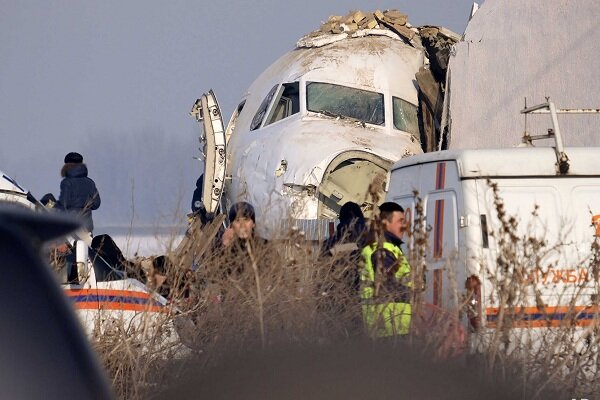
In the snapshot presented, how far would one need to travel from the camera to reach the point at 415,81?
693 inches

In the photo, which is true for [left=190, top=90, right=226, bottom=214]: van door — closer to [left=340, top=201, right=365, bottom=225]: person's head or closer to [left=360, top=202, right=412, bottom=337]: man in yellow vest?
[left=340, top=201, right=365, bottom=225]: person's head

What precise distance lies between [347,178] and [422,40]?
3551 millimetres

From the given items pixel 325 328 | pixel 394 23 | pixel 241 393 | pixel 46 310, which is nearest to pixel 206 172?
pixel 394 23

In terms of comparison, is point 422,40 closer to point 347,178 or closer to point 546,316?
point 347,178

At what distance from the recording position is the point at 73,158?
43.7ft

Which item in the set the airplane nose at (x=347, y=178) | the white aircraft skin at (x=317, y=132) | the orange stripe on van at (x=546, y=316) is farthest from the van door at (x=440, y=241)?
the airplane nose at (x=347, y=178)

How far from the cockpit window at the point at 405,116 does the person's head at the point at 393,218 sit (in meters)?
9.03

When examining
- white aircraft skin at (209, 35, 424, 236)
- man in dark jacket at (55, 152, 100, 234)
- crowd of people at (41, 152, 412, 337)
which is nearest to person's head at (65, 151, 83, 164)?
man in dark jacket at (55, 152, 100, 234)

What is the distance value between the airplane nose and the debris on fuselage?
165 cm

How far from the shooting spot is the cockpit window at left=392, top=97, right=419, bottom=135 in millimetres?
17031

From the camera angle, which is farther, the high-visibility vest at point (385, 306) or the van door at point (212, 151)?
the van door at point (212, 151)

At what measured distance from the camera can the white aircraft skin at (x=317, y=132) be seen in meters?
15.3

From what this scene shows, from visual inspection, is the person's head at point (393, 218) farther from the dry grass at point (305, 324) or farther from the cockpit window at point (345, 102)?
the cockpit window at point (345, 102)

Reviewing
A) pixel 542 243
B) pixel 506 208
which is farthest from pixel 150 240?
pixel 506 208
